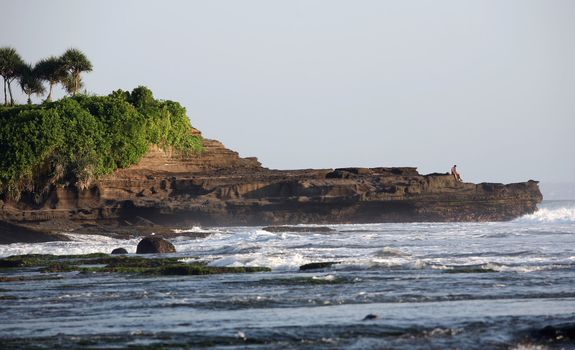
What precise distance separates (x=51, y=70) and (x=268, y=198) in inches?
796

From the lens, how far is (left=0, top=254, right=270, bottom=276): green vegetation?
3406 cm

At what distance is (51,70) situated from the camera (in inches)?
3460

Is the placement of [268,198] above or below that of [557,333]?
above

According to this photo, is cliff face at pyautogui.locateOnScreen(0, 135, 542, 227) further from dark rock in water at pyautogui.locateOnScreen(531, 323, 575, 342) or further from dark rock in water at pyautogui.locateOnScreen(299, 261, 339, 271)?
dark rock in water at pyautogui.locateOnScreen(531, 323, 575, 342)

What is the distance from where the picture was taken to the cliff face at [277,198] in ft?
249

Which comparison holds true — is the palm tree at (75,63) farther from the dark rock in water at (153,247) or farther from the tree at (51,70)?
the dark rock in water at (153,247)

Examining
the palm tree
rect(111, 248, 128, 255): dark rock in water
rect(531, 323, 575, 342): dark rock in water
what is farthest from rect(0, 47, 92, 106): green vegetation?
rect(531, 323, 575, 342): dark rock in water

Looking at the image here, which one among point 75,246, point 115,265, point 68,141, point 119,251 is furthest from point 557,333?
point 68,141

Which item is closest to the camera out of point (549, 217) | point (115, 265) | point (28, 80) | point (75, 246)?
point (115, 265)

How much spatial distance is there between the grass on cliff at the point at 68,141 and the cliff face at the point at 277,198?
117cm

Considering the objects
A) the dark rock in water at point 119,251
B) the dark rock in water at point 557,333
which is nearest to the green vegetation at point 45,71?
the dark rock in water at point 119,251

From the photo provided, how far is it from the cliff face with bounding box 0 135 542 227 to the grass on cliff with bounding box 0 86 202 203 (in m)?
1.17

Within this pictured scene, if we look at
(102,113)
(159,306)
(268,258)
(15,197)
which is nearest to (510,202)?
(102,113)

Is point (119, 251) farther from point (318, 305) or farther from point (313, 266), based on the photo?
point (318, 305)
